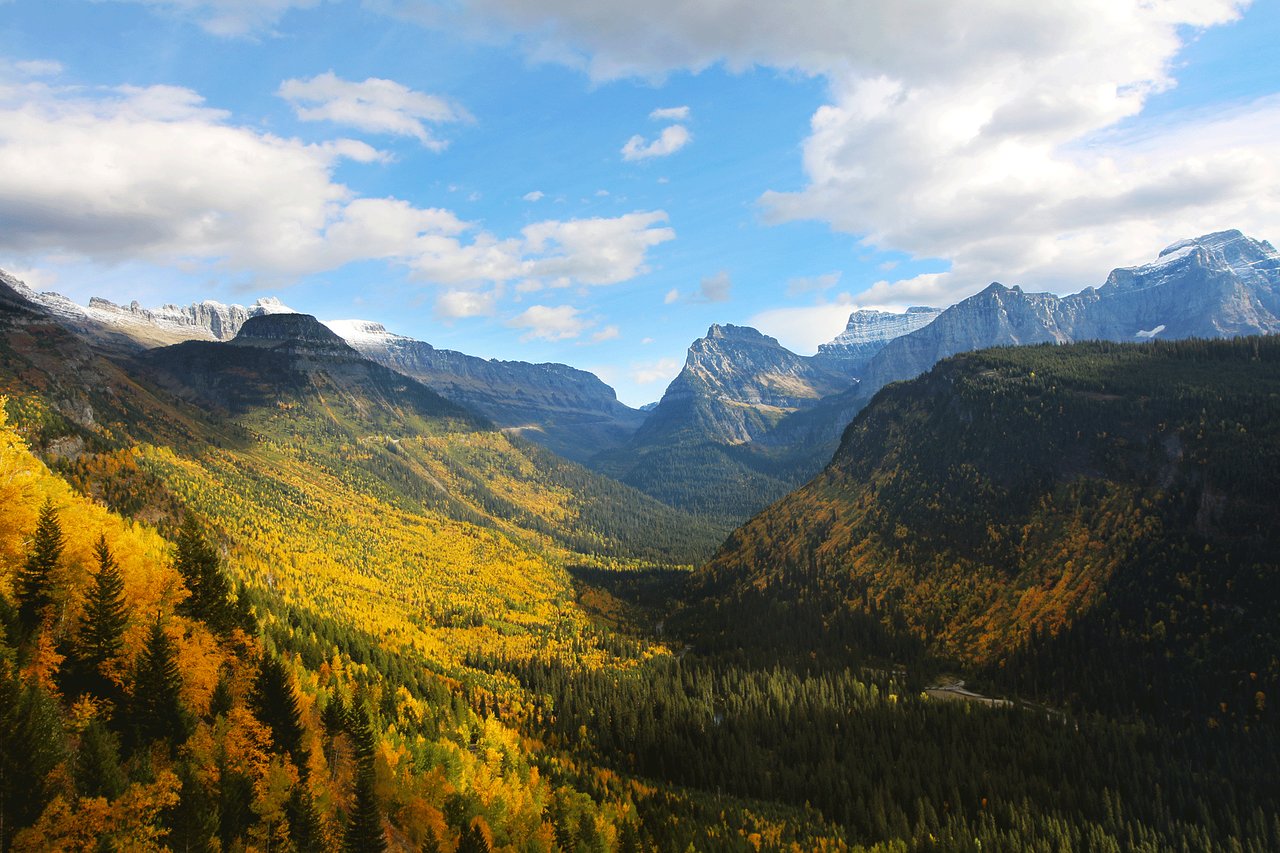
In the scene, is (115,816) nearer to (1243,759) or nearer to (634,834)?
(634,834)

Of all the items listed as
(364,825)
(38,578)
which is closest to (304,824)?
(364,825)

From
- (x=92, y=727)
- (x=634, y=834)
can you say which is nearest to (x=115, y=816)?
(x=92, y=727)

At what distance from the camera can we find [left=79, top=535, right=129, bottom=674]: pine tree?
5831 centimetres

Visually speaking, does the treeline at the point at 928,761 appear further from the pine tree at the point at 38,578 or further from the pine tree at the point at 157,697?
the pine tree at the point at 38,578

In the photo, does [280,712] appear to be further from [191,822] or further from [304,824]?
[191,822]

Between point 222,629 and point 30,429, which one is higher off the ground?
point 30,429

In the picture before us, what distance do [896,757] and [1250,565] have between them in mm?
100376

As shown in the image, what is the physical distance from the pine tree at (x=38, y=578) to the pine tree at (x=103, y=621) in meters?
3.13

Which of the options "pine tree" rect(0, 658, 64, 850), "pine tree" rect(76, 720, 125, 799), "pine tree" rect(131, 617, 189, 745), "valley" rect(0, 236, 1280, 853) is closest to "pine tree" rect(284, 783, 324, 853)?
"valley" rect(0, 236, 1280, 853)

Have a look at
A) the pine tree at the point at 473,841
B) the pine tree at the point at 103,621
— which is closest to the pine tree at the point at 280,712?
the pine tree at the point at 103,621

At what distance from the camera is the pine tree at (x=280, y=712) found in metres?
67.1

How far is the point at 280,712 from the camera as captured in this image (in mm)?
67500

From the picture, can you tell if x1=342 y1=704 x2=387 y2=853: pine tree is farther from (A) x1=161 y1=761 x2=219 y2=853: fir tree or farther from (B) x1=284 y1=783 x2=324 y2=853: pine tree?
(A) x1=161 y1=761 x2=219 y2=853: fir tree

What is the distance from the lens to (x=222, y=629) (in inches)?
2813
